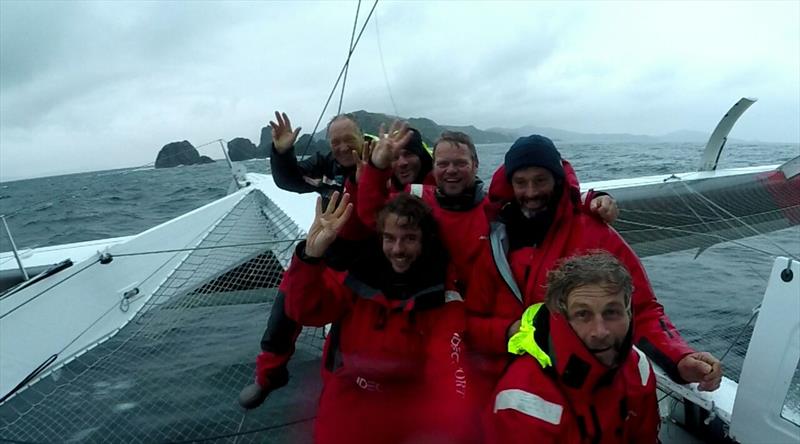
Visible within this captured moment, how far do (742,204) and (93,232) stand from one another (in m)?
10.4

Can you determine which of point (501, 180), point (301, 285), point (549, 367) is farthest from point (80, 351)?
point (549, 367)

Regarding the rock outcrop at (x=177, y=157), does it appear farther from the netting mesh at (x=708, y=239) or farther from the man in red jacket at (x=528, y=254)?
the netting mesh at (x=708, y=239)

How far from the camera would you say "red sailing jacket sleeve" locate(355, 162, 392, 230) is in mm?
2180

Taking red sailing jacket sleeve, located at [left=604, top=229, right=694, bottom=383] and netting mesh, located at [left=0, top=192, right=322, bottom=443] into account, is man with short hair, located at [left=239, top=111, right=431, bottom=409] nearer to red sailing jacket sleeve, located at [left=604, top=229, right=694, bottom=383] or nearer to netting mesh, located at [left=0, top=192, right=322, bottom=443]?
netting mesh, located at [left=0, top=192, right=322, bottom=443]

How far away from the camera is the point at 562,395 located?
1.38m

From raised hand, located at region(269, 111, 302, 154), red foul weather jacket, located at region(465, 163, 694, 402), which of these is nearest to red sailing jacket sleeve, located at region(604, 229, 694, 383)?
red foul weather jacket, located at region(465, 163, 694, 402)

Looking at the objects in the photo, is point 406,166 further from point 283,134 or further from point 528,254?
point 528,254

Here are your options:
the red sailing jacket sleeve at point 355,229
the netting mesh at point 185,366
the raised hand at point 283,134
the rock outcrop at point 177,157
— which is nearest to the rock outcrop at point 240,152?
the rock outcrop at point 177,157

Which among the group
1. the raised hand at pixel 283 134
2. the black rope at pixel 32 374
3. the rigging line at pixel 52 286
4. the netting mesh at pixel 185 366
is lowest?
the netting mesh at pixel 185 366

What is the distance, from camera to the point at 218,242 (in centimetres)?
472

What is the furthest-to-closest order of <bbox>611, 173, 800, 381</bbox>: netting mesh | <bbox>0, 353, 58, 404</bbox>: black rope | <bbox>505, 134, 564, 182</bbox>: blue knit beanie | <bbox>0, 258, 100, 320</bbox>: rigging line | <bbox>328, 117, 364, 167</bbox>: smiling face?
<bbox>611, 173, 800, 381</bbox>: netting mesh → <bbox>0, 258, 100, 320</bbox>: rigging line → <bbox>0, 353, 58, 404</bbox>: black rope → <bbox>328, 117, 364, 167</bbox>: smiling face → <bbox>505, 134, 564, 182</bbox>: blue knit beanie

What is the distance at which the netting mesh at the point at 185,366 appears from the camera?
276 centimetres

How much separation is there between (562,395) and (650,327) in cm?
60

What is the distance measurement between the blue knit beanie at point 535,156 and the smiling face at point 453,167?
Answer: 0.27m
